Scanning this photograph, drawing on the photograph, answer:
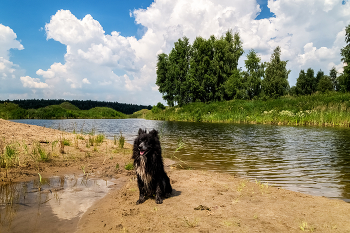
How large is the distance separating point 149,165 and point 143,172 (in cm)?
23

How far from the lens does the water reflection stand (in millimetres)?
3917

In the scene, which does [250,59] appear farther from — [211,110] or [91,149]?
[91,149]

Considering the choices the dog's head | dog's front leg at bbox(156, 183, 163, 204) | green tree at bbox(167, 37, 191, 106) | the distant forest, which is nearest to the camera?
the dog's head

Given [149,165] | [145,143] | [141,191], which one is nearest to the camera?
[145,143]

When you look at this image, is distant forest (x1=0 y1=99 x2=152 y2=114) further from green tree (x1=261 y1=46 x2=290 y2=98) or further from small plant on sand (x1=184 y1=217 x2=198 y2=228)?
small plant on sand (x1=184 y1=217 x2=198 y2=228)

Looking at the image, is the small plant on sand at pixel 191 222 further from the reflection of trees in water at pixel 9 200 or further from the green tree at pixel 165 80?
the green tree at pixel 165 80

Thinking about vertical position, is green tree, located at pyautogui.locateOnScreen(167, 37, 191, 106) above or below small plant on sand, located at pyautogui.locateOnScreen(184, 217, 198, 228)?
above

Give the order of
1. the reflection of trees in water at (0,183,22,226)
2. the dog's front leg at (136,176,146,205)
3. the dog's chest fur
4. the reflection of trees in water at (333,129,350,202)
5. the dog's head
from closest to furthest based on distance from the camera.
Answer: the reflection of trees in water at (0,183,22,226) < the dog's head < the dog's chest fur < the dog's front leg at (136,176,146,205) < the reflection of trees in water at (333,129,350,202)

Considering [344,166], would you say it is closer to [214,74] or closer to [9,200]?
[9,200]

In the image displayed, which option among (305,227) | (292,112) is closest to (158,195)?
(305,227)

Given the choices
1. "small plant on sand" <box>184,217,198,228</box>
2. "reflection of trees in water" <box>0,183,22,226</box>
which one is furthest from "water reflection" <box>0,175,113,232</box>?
"small plant on sand" <box>184,217,198,228</box>

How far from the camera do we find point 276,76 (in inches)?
2296

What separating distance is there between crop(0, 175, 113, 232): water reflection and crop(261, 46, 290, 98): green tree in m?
57.1

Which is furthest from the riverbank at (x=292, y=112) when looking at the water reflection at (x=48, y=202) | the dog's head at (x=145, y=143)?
the water reflection at (x=48, y=202)
